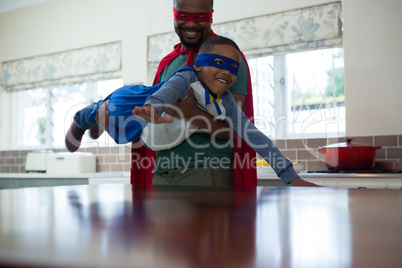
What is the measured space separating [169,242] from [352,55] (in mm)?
3259

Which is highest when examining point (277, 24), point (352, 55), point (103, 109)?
point (277, 24)

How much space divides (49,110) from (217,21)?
2.43m

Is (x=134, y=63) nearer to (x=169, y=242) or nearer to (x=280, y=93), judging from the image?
(x=280, y=93)

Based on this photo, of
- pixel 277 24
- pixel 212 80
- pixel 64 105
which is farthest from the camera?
pixel 64 105

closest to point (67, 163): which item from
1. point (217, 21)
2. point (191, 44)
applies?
point (217, 21)

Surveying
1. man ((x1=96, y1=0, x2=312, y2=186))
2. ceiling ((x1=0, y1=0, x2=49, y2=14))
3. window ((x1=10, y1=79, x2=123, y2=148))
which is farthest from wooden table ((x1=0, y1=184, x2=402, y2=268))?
ceiling ((x1=0, y1=0, x2=49, y2=14))

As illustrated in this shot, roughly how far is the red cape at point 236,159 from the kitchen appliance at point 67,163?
2535 mm

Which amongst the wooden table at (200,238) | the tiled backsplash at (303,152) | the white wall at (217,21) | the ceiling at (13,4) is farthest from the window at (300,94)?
the wooden table at (200,238)

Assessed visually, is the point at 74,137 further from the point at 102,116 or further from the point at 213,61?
the point at 213,61

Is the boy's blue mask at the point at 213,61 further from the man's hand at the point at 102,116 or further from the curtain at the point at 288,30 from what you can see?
the curtain at the point at 288,30

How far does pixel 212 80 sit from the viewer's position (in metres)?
1.27

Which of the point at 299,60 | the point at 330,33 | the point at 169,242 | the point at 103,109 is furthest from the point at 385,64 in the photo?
the point at 169,242

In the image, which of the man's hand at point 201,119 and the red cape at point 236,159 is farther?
the red cape at point 236,159

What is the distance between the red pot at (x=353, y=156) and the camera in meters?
2.62
